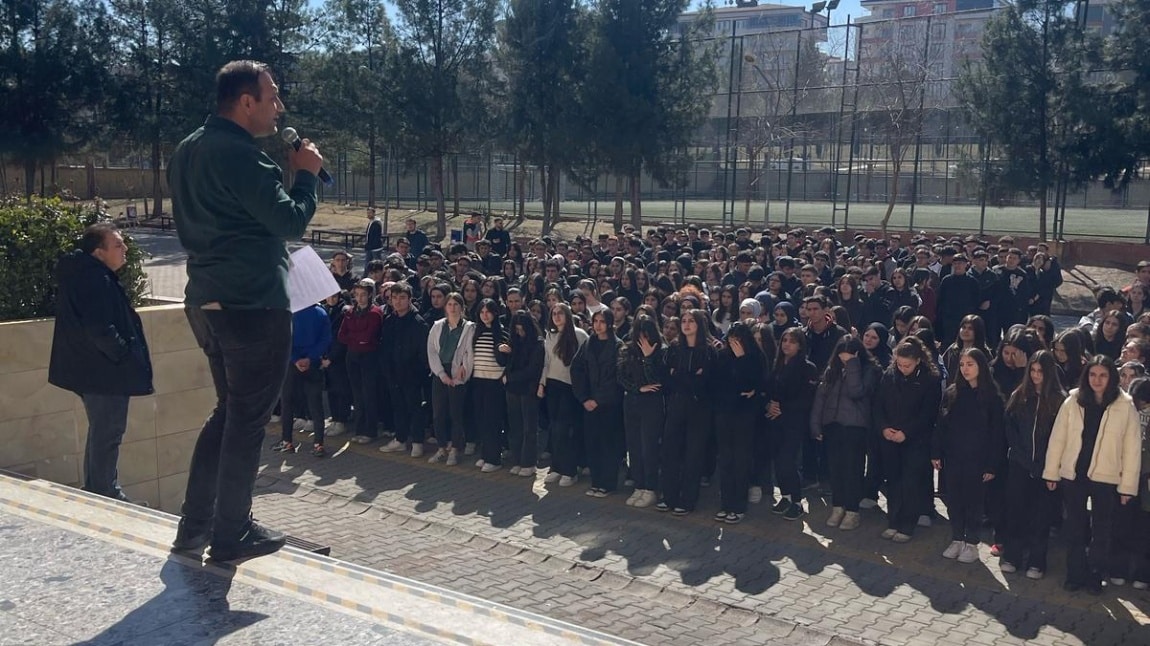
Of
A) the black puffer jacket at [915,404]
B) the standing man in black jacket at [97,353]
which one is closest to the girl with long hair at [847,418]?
the black puffer jacket at [915,404]

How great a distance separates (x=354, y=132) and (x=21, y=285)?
29041 mm

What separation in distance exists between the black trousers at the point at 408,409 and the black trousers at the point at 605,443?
2249mm

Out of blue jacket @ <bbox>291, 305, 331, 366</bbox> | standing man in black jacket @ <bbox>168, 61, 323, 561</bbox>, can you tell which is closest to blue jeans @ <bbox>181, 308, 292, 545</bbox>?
standing man in black jacket @ <bbox>168, 61, 323, 561</bbox>

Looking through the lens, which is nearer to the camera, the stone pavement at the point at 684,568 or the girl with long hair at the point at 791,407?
the stone pavement at the point at 684,568

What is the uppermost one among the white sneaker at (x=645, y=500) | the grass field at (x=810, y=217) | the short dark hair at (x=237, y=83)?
the short dark hair at (x=237, y=83)

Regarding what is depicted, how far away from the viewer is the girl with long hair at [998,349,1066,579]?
755 cm

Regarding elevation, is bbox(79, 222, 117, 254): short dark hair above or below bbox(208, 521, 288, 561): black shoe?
above

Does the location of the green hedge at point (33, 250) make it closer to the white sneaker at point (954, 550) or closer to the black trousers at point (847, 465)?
the black trousers at point (847, 465)

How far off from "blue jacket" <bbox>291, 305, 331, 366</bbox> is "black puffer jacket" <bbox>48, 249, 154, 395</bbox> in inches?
211

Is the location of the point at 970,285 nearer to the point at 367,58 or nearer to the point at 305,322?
the point at 305,322

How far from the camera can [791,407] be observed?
8992 mm

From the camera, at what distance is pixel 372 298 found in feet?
37.3

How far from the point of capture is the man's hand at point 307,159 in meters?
3.66

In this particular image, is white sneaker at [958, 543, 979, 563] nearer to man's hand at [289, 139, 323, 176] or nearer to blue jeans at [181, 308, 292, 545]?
blue jeans at [181, 308, 292, 545]
